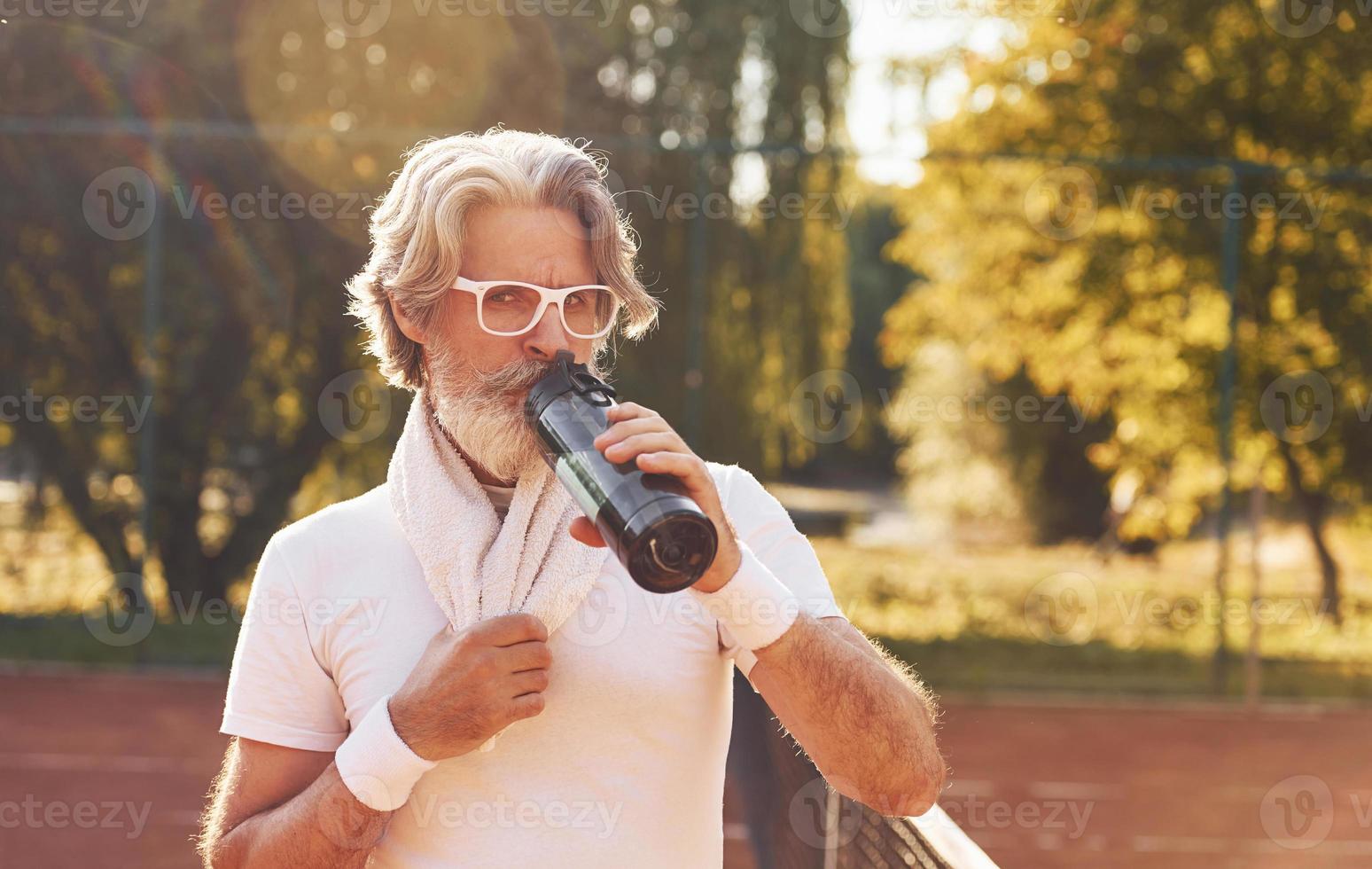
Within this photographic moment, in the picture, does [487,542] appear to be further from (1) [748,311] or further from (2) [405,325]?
(1) [748,311]

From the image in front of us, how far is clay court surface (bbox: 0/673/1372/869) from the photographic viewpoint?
17.1 feet

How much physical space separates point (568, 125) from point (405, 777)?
7699mm

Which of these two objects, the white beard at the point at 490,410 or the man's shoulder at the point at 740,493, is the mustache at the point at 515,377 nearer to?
the white beard at the point at 490,410

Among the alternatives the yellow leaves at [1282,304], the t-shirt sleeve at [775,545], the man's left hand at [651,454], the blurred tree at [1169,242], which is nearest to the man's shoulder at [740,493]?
the t-shirt sleeve at [775,545]

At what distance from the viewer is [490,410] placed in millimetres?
1587

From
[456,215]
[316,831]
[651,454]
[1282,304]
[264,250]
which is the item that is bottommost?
[316,831]

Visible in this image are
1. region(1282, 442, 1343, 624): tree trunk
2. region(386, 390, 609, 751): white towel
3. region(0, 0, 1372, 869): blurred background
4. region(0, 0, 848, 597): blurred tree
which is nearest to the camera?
Answer: region(386, 390, 609, 751): white towel

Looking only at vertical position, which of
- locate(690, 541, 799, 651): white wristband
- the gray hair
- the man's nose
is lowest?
locate(690, 541, 799, 651): white wristband

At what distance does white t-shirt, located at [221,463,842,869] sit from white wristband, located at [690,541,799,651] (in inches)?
4.7

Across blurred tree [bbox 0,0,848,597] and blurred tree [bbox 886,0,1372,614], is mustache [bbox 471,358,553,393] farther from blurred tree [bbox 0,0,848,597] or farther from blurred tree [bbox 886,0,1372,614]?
blurred tree [bbox 886,0,1372,614]

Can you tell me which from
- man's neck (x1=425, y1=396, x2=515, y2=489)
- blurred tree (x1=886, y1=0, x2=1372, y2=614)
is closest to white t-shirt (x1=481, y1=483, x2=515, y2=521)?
man's neck (x1=425, y1=396, x2=515, y2=489)

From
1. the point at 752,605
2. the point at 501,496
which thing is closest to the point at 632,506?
the point at 752,605

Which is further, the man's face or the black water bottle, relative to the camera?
the man's face

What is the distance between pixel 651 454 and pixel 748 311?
7.20 m
